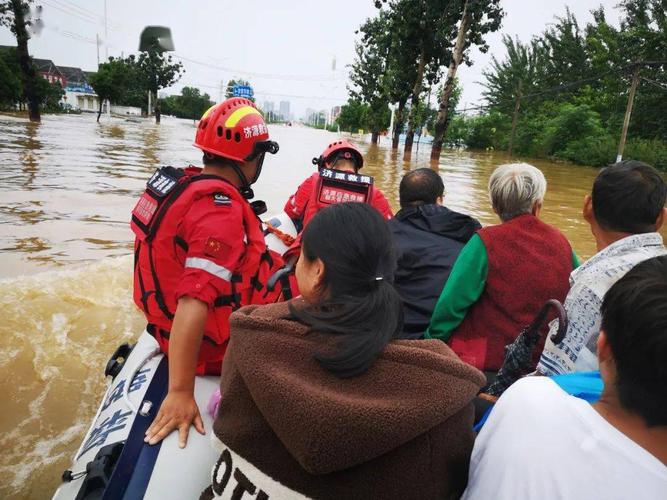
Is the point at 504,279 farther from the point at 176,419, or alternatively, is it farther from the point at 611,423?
the point at 176,419

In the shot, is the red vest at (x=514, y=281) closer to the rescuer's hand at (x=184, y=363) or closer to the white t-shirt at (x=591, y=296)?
the white t-shirt at (x=591, y=296)

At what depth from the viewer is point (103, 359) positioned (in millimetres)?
3602

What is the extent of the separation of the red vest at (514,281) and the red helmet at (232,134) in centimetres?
110

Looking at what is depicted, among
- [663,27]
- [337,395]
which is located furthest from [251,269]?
[663,27]

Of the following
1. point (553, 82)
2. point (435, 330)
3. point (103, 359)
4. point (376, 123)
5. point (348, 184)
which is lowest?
point (103, 359)

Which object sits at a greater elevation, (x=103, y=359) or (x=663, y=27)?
(x=663, y=27)

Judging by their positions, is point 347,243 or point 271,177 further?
point 271,177

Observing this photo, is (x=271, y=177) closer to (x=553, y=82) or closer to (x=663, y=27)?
(x=663, y=27)

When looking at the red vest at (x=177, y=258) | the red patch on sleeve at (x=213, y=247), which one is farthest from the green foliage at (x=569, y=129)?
the red patch on sleeve at (x=213, y=247)

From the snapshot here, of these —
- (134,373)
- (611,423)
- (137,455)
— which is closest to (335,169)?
(134,373)

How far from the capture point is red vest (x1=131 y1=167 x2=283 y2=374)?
5.72 ft

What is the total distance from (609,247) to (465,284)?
0.59 metres

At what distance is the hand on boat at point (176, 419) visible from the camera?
1521mm

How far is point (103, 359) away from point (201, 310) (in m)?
2.48
